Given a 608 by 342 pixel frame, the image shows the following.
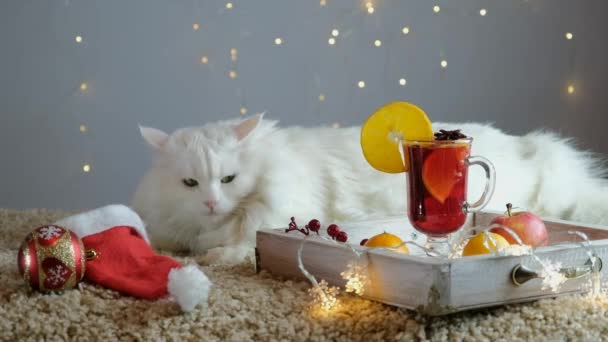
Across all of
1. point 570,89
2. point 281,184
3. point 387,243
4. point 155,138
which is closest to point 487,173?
point 387,243

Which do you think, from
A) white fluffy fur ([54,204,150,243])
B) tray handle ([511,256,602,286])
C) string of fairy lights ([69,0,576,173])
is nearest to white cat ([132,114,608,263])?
white fluffy fur ([54,204,150,243])

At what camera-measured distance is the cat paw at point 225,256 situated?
1.77 metres

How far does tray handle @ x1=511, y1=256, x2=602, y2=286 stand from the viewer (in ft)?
4.16

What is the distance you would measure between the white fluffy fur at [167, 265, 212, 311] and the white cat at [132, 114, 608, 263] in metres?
0.47

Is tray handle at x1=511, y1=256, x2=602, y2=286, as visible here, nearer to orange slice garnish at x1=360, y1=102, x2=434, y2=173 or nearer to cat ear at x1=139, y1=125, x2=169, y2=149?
orange slice garnish at x1=360, y1=102, x2=434, y2=173

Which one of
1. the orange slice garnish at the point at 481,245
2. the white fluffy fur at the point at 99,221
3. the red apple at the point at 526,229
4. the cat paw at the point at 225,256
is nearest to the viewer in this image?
the orange slice garnish at the point at 481,245

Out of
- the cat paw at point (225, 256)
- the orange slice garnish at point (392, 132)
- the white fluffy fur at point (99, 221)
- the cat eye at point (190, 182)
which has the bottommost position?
the cat paw at point (225, 256)

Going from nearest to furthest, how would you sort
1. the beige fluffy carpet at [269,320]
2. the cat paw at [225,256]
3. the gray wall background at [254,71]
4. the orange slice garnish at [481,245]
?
1. the beige fluffy carpet at [269,320]
2. the orange slice garnish at [481,245]
3. the cat paw at [225,256]
4. the gray wall background at [254,71]

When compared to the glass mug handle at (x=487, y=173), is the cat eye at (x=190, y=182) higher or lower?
lower

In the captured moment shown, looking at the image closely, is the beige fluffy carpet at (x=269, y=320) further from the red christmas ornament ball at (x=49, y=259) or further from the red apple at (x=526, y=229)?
the red apple at (x=526, y=229)

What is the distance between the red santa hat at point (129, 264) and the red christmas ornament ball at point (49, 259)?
86 mm

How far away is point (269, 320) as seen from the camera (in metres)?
1.27

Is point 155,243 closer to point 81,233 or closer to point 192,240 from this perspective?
point 192,240

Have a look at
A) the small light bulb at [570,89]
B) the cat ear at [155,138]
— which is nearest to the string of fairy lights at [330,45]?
the small light bulb at [570,89]
